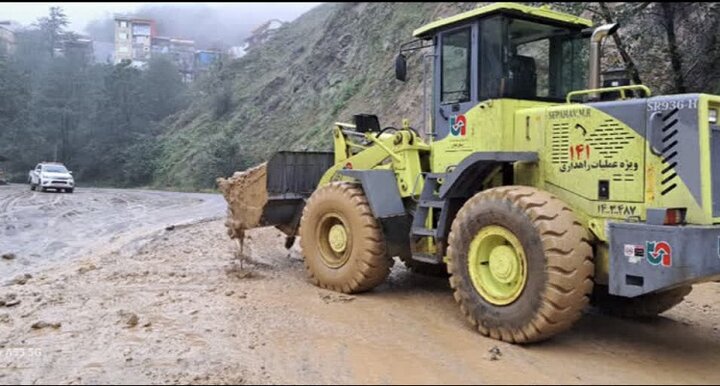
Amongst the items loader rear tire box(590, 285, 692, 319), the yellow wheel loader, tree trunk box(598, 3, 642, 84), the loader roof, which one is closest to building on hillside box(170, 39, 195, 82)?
tree trunk box(598, 3, 642, 84)

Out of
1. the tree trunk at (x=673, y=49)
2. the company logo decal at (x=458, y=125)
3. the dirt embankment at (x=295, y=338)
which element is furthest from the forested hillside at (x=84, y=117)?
the company logo decal at (x=458, y=125)

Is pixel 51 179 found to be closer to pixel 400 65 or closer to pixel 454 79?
pixel 400 65

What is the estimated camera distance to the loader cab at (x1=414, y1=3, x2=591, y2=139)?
6.55 m

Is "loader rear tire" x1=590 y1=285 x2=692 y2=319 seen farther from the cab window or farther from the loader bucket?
the loader bucket

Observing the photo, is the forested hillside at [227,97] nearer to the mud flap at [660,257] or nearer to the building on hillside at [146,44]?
the mud flap at [660,257]

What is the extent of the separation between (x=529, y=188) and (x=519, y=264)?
2.17 ft

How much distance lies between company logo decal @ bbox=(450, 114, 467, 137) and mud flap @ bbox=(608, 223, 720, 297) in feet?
7.09

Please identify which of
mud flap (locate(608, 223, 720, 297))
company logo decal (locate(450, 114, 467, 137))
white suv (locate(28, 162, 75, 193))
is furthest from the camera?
white suv (locate(28, 162, 75, 193))

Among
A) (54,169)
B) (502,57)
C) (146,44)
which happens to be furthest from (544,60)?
(146,44)

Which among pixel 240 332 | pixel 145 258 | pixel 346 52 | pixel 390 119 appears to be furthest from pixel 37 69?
pixel 240 332

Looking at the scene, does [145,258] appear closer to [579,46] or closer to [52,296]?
[52,296]

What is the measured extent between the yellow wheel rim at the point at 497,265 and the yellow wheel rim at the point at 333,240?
2.14 metres

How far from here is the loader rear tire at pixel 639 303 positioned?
6.33 metres

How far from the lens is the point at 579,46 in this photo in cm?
719
